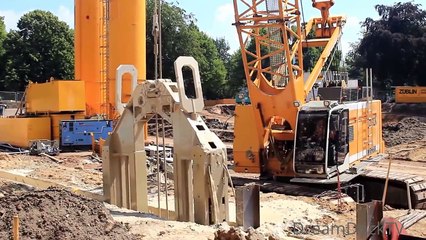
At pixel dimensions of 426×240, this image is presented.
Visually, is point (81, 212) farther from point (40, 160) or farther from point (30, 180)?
point (40, 160)

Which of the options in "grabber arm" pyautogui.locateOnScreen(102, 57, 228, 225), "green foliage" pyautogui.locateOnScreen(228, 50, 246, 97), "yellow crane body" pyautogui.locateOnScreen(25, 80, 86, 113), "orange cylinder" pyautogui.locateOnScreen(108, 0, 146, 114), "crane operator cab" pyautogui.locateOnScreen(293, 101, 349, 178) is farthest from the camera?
"green foliage" pyautogui.locateOnScreen(228, 50, 246, 97)


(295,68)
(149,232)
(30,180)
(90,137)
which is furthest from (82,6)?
(149,232)

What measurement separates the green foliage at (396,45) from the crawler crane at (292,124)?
124 feet

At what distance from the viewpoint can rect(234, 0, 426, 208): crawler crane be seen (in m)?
13.7

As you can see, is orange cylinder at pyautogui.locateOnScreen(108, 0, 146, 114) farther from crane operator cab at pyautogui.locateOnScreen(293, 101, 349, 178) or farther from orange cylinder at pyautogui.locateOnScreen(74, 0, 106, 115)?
crane operator cab at pyautogui.locateOnScreen(293, 101, 349, 178)

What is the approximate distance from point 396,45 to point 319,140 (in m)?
40.6

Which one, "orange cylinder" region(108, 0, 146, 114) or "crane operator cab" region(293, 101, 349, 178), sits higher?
"orange cylinder" region(108, 0, 146, 114)

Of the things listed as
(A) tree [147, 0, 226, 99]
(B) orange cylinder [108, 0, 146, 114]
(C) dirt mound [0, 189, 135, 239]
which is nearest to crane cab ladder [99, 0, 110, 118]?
(B) orange cylinder [108, 0, 146, 114]

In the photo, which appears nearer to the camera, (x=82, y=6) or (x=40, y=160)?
(x=40, y=160)

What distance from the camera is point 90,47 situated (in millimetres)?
25031

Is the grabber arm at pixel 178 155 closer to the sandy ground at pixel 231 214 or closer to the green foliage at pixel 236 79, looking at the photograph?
the sandy ground at pixel 231 214

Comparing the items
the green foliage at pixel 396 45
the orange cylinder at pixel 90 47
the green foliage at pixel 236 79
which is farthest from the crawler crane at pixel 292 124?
the green foliage at pixel 236 79

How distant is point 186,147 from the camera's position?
8.44 meters

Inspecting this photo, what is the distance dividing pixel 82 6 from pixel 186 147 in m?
18.0
